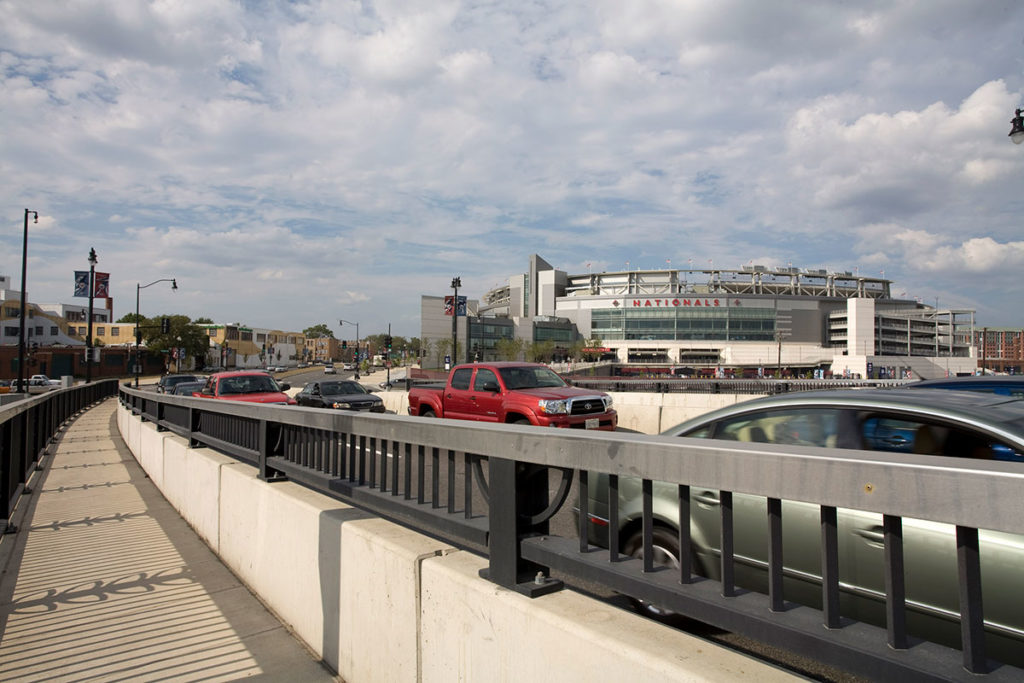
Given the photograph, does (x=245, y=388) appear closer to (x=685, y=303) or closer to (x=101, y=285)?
(x=101, y=285)

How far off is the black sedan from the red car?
1.80 m

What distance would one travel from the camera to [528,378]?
13.3 metres

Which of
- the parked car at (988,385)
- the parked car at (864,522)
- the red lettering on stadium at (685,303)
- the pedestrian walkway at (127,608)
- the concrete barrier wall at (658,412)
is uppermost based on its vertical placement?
the red lettering on stadium at (685,303)

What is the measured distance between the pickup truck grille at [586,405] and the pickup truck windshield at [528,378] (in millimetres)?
1258

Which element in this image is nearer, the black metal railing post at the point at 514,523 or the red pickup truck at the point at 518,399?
the black metal railing post at the point at 514,523

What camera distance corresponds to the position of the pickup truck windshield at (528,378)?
13008mm

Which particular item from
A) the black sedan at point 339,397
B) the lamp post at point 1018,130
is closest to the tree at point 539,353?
the black sedan at point 339,397

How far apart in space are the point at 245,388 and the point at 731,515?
658 inches

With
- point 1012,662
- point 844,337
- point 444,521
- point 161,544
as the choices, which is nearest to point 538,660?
point 444,521

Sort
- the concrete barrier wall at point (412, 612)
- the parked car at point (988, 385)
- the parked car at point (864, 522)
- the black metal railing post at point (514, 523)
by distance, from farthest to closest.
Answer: the parked car at point (988, 385)
the parked car at point (864, 522)
the black metal railing post at point (514, 523)
the concrete barrier wall at point (412, 612)

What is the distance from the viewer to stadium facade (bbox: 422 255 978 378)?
117812 millimetres

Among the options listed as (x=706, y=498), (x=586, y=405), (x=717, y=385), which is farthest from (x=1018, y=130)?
(x=706, y=498)

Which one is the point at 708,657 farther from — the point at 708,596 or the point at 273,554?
the point at 273,554

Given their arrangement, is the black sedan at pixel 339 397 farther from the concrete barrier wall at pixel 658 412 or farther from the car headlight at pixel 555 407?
the car headlight at pixel 555 407
